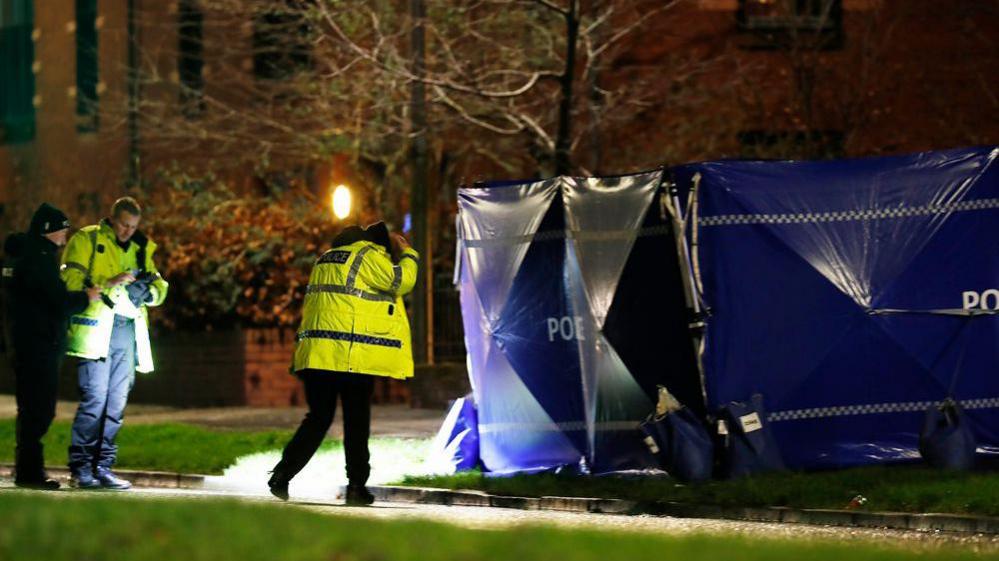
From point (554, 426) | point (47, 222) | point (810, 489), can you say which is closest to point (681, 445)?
point (810, 489)

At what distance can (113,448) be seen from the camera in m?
13.4

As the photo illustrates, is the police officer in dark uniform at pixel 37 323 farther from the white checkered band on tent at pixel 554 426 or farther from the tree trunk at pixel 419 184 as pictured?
the tree trunk at pixel 419 184

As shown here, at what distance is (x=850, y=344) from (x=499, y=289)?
8.18 ft

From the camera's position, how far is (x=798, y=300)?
42.4 feet

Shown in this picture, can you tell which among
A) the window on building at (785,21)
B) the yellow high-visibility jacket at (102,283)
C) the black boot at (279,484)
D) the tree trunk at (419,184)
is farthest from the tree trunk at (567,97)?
the black boot at (279,484)

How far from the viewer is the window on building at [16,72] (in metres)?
34.2

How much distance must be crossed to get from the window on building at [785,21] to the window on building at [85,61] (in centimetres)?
1104

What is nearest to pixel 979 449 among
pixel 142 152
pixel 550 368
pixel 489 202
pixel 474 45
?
pixel 550 368

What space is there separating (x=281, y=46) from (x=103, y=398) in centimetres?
1419

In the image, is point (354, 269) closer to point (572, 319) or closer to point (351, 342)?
point (351, 342)

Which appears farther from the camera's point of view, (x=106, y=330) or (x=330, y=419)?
(x=106, y=330)

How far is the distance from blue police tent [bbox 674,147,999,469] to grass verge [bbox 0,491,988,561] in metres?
5.21

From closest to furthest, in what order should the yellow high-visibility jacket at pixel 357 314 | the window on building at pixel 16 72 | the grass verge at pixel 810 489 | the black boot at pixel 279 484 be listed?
1. the grass verge at pixel 810 489
2. the yellow high-visibility jacket at pixel 357 314
3. the black boot at pixel 279 484
4. the window on building at pixel 16 72

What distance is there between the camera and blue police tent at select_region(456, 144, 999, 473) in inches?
504
